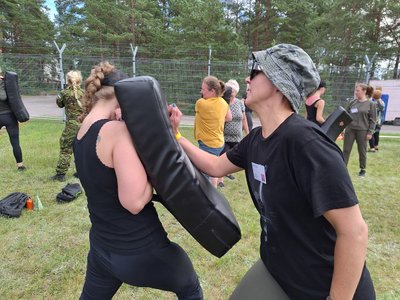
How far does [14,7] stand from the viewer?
95.3 feet

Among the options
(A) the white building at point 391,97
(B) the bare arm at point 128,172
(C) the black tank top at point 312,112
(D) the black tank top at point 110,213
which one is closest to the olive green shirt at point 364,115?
(C) the black tank top at point 312,112

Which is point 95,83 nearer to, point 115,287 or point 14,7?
point 115,287

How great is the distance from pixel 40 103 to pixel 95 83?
1698 centimetres

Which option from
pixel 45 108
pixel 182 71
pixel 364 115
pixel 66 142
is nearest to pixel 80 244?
pixel 66 142

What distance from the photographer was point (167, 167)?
4.52ft

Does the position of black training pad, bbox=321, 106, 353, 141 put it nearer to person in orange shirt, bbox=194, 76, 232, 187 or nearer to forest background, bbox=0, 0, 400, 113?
person in orange shirt, bbox=194, 76, 232, 187

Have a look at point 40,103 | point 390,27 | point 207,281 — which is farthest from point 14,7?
point 207,281

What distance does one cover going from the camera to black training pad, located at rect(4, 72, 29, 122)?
5.44m

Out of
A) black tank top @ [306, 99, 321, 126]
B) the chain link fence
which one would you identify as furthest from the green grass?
the chain link fence

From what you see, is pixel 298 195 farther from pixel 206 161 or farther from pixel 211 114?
pixel 211 114

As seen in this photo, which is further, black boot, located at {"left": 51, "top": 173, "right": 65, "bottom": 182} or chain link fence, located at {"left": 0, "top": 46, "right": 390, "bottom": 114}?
chain link fence, located at {"left": 0, "top": 46, "right": 390, "bottom": 114}

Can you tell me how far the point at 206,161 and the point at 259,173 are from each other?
1.91 ft

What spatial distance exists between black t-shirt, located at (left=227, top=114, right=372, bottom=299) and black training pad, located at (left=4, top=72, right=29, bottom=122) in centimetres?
535

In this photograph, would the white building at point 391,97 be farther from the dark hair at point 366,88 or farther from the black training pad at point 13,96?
the black training pad at point 13,96
